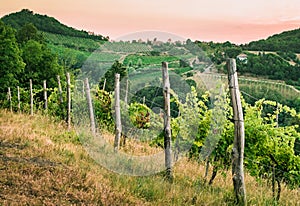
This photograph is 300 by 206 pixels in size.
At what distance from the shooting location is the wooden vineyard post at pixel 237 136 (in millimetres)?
6246

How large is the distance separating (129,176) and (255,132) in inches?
97.3

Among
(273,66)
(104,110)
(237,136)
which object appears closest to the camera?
(237,136)

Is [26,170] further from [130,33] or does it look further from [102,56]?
[102,56]

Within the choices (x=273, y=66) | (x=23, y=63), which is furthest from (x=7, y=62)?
(x=273, y=66)

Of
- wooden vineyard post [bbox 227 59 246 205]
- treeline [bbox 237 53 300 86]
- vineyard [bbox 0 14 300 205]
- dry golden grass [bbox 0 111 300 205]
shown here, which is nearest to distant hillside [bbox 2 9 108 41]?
treeline [bbox 237 53 300 86]

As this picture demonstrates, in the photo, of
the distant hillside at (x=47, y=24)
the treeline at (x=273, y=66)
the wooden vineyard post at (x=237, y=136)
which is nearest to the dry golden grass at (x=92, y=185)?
the wooden vineyard post at (x=237, y=136)

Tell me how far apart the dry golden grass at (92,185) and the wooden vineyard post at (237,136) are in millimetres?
264

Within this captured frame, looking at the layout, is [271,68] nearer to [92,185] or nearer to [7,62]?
[7,62]

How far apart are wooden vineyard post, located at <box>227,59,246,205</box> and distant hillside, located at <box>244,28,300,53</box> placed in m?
70.4

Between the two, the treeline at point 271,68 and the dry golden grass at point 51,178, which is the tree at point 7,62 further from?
the treeline at point 271,68

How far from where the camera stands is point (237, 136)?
627 cm

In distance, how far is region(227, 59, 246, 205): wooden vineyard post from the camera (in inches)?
246

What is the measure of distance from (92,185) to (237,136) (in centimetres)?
251

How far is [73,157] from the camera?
888 cm
